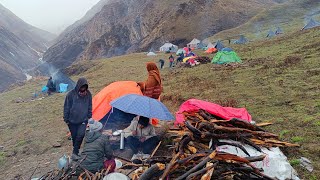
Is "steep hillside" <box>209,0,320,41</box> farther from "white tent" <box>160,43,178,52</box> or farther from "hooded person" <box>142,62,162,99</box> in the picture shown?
"hooded person" <box>142,62,162,99</box>

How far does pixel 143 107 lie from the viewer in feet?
22.6

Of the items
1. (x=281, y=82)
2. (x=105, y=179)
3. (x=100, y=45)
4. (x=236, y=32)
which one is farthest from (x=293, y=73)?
(x=100, y=45)

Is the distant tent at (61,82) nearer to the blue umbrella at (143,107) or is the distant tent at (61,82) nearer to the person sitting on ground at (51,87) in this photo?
the person sitting on ground at (51,87)

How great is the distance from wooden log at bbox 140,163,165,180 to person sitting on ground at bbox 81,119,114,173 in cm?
174

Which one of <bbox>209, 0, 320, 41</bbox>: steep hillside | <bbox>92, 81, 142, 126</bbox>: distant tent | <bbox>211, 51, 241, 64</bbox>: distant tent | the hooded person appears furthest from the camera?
<bbox>209, 0, 320, 41</bbox>: steep hillside

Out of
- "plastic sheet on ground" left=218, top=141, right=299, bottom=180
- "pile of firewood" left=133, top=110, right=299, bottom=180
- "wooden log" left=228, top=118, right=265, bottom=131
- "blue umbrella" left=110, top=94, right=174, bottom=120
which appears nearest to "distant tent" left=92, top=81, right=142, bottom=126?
"blue umbrella" left=110, top=94, right=174, bottom=120

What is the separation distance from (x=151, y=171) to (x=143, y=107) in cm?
276

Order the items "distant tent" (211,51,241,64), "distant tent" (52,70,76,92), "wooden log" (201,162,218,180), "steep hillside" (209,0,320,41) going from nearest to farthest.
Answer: "wooden log" (201,162,218,180), "distant tent" (211,51,241,64), "distant tent" (52,70,76,92), "steep hillside" (209,0,320,41)

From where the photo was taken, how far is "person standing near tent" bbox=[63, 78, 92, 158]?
7059 mm

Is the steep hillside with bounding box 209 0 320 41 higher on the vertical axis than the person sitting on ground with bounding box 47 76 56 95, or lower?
lower

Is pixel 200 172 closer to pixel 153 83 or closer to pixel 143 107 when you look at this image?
pixel 143 107

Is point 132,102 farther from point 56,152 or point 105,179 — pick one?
point 56,152

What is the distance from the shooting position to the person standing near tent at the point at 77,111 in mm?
7059

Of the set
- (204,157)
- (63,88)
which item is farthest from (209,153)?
(63,88)
